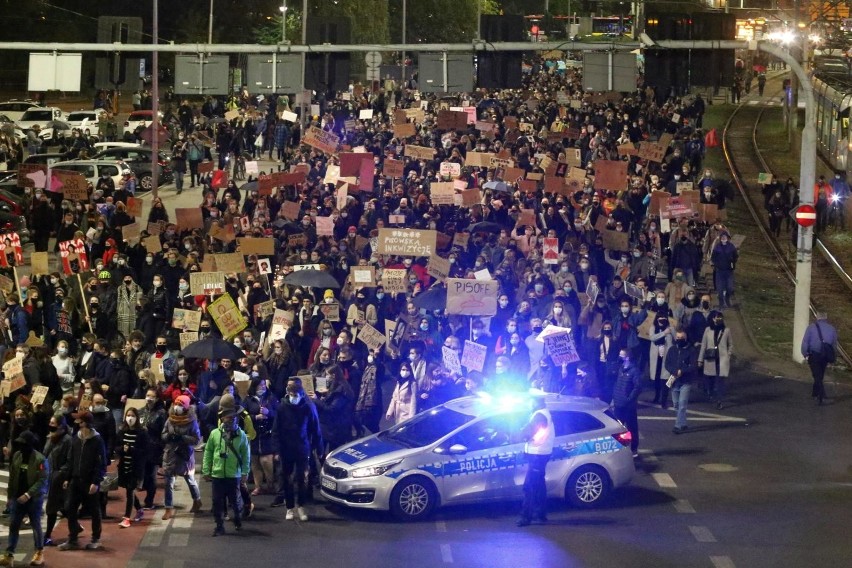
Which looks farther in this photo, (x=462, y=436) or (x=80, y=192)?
(x=80, y=192)

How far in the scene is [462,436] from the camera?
1664 centimetres

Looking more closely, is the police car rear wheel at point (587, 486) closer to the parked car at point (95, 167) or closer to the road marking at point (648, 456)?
the road marking at point (648, 456)

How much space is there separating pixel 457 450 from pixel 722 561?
3227 mm

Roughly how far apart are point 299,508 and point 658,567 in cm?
427

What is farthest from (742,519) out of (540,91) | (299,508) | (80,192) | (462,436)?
(540,91)

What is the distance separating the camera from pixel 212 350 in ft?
62.3

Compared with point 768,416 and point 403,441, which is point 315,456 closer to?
point 403,441

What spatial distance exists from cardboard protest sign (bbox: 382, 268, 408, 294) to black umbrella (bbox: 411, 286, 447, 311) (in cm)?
92

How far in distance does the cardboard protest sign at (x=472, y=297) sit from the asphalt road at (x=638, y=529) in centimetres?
383

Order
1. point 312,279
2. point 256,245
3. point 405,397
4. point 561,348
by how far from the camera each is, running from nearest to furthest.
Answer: point 405,397 < point 561,348 < point 312,279 < point 256,245

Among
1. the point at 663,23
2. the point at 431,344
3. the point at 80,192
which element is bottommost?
the point at 431,344

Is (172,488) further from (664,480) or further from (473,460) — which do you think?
(664,480)

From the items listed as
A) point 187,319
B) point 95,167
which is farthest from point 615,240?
point 95,167

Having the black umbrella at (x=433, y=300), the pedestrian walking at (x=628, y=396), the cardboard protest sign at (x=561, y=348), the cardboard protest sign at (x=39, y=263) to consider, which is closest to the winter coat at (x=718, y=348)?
the cardboard protest sign at (x=561, y=348)
